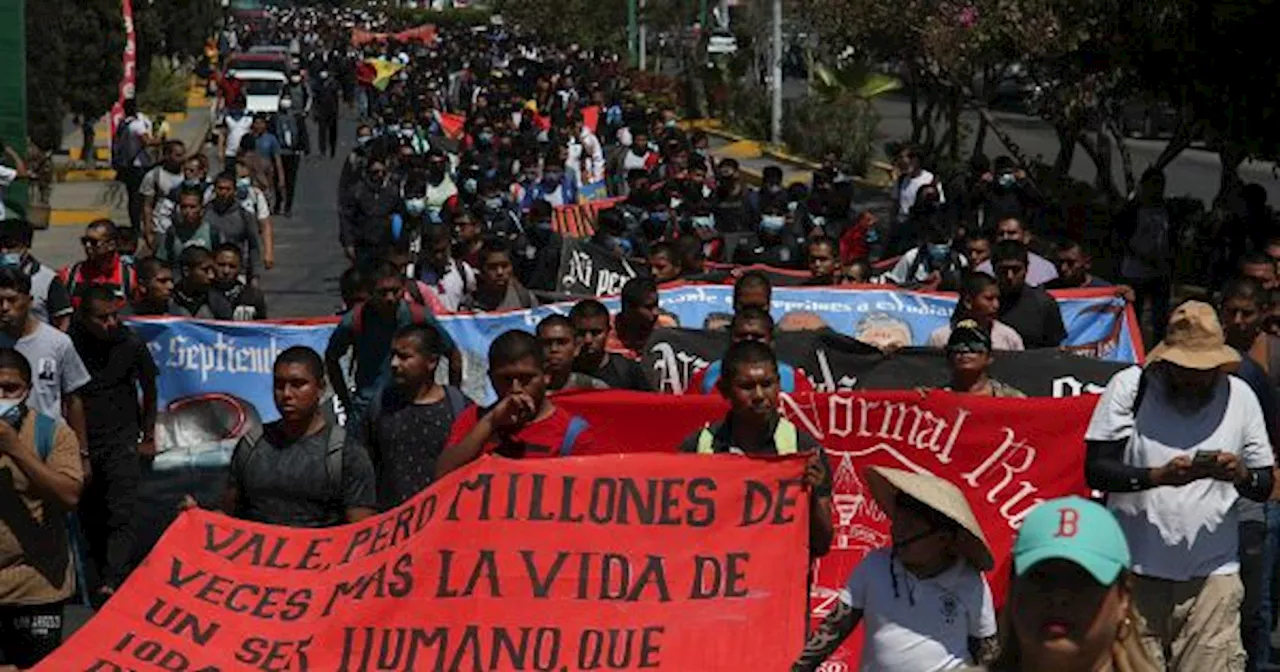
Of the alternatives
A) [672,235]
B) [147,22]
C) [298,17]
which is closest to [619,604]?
[672,235]

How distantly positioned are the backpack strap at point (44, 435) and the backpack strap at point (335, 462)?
899mm

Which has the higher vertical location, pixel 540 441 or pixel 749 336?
pixel 749 336

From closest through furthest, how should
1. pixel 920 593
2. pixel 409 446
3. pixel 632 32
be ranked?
pixel 920 593 < pixel 409 446 < pixel 632 32

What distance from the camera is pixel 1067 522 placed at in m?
3.75

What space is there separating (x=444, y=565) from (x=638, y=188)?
13166 mm

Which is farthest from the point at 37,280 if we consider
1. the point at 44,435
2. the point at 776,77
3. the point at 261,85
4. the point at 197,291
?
the point at 261,85

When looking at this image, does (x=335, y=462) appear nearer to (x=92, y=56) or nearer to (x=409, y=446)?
(x=409, y=446)

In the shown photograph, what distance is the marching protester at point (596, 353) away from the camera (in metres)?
9.95

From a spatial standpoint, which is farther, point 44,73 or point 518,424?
point 44,73

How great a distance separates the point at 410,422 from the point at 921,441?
1919 mm

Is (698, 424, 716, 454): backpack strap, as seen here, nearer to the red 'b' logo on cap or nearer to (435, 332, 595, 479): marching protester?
(435, 332, 595, 479): marching protester

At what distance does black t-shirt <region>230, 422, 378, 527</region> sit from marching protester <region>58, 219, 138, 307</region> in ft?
15.7

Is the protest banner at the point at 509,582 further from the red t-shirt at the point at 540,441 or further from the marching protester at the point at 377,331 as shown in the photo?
the marching protester at the point at 377,331

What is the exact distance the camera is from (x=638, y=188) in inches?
805
